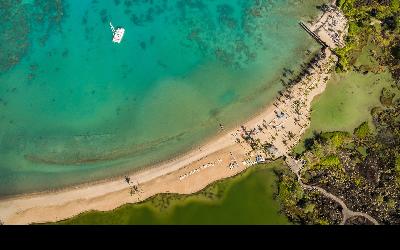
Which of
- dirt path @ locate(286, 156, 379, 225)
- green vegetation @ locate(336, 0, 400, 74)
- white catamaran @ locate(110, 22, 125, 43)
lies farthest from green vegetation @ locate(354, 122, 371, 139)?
white catamaran @ locate(110, 22, 125, 43)

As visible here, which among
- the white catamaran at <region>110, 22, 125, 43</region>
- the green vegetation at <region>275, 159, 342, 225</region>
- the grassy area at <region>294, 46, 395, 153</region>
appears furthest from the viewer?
the white catamaran at <region>110, 22, 125, 43</region>

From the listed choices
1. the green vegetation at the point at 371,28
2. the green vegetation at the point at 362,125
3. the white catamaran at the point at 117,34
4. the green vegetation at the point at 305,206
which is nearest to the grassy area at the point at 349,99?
the green vegetation at the point at 362,125

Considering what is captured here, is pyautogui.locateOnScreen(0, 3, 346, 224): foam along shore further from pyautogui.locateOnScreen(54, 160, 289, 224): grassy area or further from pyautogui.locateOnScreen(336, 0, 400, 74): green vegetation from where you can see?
pyautogui.locateOnScreen(336, 0, 400, 74): green vegetation

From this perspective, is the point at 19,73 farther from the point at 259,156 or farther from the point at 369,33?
the point at 369,33

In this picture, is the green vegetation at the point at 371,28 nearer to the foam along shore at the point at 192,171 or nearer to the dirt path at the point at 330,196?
the foam along shore at the point at 192,171

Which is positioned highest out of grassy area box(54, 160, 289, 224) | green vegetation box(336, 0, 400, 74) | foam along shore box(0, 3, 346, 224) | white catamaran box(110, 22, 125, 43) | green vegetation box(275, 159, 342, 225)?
white catamaran box(110, 22, 125, 43)
